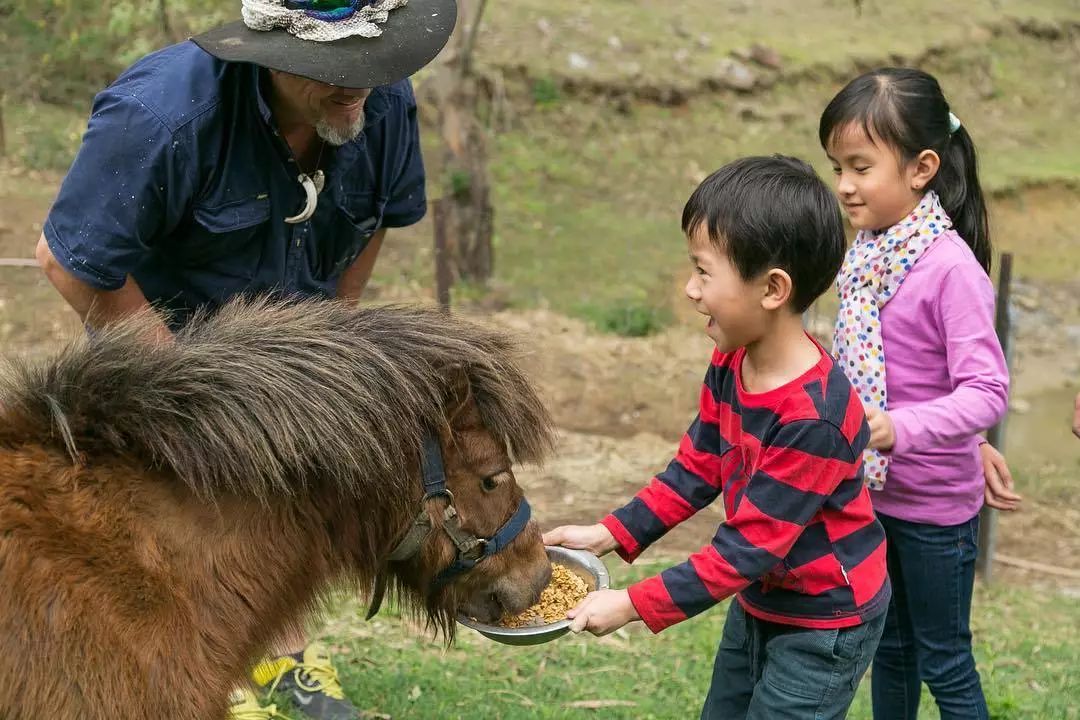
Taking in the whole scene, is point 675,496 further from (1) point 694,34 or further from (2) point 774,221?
(1) point 694,34

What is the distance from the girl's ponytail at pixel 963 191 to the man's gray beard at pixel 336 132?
1.63 metres

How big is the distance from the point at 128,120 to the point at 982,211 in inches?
93.7

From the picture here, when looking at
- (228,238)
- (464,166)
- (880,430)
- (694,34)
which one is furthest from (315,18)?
(694,34)

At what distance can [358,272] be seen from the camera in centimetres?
396

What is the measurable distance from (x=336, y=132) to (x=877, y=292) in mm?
1560

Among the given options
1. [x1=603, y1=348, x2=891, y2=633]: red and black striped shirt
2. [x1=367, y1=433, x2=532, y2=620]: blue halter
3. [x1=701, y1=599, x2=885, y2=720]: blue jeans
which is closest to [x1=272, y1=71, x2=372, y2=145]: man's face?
[x1=367, y1=433, x2=532, y2=620]: blue halter

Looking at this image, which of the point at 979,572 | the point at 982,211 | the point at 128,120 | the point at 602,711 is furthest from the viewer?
the point at 979,572

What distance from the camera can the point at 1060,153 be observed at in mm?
14977

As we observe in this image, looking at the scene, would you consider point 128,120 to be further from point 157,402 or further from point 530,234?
point 530,234

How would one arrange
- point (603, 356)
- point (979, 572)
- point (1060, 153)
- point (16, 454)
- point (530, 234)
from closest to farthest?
1. point (16, 454)
2. point (979, 572)
3. point (603, 356)
4. point (530, 234)
5. point (1060, 153)

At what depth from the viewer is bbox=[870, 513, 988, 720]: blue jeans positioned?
319cm

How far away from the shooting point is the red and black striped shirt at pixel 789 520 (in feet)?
8.30

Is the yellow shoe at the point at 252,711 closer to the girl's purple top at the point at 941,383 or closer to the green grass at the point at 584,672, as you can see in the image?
the green grass at the point at 584,672

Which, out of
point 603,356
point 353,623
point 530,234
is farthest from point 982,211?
point 530,234
